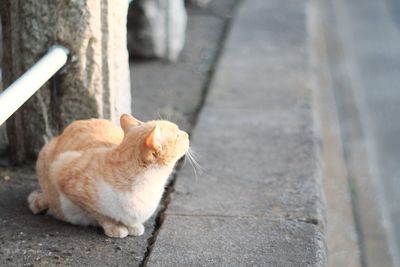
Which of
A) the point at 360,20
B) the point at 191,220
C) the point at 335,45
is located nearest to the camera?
the point at 191,220

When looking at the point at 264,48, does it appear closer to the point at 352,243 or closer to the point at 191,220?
the point at 352,243

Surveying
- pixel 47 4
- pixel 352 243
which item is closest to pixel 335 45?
pixel 352 243

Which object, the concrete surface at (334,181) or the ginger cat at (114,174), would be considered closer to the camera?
the ginger cat at (114,174)

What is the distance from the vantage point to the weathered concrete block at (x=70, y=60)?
3078 millimetres

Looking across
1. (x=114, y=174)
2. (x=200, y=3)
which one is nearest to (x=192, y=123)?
(x=114, y=174)

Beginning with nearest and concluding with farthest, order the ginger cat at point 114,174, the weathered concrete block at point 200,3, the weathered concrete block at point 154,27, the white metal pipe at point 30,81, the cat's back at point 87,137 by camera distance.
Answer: the white metal pipe at point 30,81 → the ginger cat at point 114,174 → the cat's back at point 87,137 → the weathered concrete block at point 154,27 → the weathered concrete block at point 200,3

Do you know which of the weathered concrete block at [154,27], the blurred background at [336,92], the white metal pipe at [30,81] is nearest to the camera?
the white metal pipe at [30,81]

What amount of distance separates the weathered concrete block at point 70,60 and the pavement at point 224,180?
0.24 m

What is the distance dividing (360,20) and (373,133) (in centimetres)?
308

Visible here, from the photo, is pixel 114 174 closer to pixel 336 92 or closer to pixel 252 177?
pixel 252 177

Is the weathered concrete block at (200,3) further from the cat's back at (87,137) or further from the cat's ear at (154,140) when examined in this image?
the cat's ear at (154,140)

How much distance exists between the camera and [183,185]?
10.8 ft

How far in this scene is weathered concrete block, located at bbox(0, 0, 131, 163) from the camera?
121 inches

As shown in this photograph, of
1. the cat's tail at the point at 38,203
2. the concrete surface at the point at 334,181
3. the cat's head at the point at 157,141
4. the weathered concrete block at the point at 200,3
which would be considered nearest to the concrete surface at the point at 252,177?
the concrete surface at the point at 334,181
